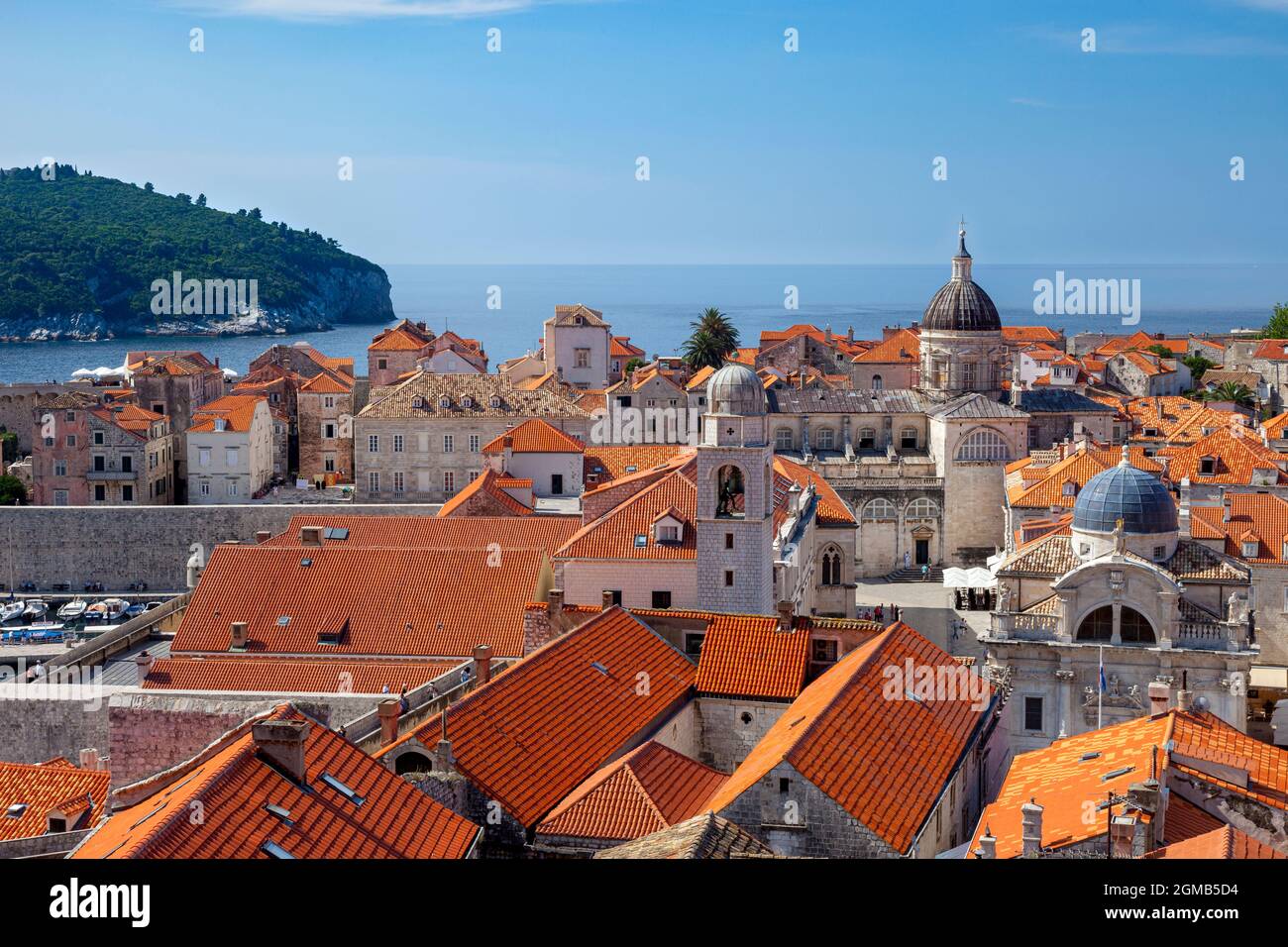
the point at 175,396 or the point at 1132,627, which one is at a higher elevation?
the point at 175,396

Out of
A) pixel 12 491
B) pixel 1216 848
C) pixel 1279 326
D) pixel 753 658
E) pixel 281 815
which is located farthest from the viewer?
pixel 1279 326

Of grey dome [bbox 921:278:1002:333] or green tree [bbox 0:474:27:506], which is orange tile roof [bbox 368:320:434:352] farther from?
grey dome [bbox 921:278:1002:333]

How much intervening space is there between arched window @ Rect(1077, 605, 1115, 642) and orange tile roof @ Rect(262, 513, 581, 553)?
11.8m

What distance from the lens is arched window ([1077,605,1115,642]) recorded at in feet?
92.2

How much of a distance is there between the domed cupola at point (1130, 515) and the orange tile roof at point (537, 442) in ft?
74.8

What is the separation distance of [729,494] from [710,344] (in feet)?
170

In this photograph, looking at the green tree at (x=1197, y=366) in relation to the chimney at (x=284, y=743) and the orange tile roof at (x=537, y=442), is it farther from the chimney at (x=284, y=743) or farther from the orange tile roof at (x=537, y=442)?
the chimney at (x=284, y=743)

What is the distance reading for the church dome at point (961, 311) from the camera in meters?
56.4

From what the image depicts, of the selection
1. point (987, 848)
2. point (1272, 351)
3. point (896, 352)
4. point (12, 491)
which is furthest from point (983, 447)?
point (1272, 351)

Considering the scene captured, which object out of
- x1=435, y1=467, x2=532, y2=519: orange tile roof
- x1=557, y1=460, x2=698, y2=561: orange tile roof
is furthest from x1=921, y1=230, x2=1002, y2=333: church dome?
x1=557, y1=460, x2=698, y2=561: orange tile roof

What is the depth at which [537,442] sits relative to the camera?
5022cm

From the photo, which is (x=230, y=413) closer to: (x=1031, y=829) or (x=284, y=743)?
(x=284, y=743)
